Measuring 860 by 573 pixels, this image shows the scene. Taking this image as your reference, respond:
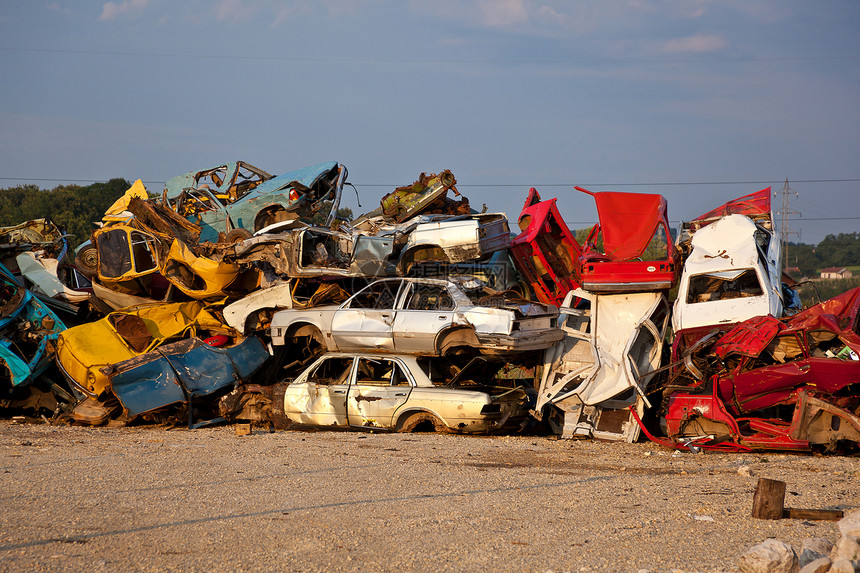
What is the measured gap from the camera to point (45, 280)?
44.3 ft

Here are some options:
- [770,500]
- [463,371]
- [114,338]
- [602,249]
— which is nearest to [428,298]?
[463,371]

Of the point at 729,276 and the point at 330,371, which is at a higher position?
the point at 729,276

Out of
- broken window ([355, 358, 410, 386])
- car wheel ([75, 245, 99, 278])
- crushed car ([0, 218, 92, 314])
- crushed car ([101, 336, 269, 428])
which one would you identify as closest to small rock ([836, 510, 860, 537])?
broken window ([355, 358, 410, 386])

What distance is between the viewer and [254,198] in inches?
548

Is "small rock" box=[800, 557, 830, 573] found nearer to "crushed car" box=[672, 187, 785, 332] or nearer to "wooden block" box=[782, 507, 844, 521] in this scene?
"wooden block" box=[782, 507, 844, 521]

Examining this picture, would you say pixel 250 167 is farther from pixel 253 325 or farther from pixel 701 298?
pixel 701 298

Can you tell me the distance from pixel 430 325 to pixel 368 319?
944mm

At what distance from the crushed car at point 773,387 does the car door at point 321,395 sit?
421cm

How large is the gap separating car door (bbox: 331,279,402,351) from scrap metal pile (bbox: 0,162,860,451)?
0.11 ft

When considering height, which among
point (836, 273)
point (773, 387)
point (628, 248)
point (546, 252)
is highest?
point (836, 273)

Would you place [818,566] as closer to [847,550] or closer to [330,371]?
[847,550]

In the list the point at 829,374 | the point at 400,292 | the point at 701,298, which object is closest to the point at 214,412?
the point at 400,292

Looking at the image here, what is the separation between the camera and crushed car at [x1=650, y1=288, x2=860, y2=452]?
8141 millimetres

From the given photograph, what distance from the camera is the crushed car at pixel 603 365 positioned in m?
9.79
